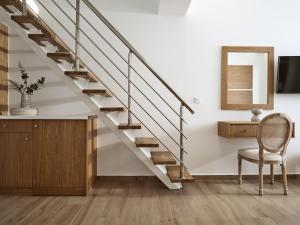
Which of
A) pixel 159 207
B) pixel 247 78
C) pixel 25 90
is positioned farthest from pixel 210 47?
pixel 25 90

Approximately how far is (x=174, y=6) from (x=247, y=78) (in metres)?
1.48

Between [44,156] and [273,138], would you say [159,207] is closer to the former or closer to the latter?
[44,156]

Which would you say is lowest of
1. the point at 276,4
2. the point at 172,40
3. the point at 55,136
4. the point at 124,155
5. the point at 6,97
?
the point at 124,155

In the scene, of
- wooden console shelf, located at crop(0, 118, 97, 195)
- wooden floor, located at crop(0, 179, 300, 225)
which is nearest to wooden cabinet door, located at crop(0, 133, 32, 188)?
wooden console shelf, located at crop(0, 118, 97, 195)

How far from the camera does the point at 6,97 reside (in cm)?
405

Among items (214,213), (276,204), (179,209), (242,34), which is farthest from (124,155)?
(242,34)

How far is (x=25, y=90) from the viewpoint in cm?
401

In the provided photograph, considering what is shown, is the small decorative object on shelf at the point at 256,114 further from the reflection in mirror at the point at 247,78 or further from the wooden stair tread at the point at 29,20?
the wooden stair tread at the point at 29,20

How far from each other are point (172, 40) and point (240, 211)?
247cm

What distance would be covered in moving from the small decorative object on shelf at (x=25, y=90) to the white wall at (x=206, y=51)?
109 centimetres

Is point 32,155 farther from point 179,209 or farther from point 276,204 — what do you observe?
point 276,204

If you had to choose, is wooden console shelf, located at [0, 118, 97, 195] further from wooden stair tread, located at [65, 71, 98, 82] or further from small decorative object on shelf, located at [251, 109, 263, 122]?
small decorative object on shelf, located at [251, 109, 263, 122]

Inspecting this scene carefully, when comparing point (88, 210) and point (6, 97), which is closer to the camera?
point (88, 210)

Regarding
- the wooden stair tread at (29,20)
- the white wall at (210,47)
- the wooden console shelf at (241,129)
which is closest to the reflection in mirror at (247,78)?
the white wall at (210,47)
